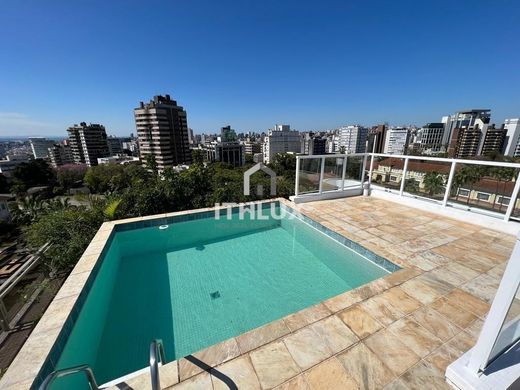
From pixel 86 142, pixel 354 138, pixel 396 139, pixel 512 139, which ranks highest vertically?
pixel 354 138

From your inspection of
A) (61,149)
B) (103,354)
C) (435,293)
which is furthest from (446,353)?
(61,149)

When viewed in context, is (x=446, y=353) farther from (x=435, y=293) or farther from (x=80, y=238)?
(x=80, y=238)

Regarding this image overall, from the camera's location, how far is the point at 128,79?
A: 17.5 m

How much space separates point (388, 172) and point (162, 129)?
177ft

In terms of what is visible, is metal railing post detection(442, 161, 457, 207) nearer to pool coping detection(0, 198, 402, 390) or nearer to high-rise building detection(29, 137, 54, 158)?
pool coping detection(0, 198, 402, 390)

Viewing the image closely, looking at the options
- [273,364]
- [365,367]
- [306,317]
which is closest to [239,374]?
[273,364]

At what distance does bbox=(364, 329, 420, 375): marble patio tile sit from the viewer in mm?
1732

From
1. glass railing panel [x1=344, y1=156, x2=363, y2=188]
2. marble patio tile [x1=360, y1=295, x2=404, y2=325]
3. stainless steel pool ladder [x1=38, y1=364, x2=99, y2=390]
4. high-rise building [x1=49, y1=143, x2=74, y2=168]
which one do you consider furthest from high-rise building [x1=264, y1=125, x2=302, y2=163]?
stainless steel pool ladder [x1=38, y1=364, x2=99, y2=390]

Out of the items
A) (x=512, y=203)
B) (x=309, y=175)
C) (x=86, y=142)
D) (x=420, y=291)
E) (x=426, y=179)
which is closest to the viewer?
(x=420, y=291)

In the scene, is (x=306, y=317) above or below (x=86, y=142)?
below

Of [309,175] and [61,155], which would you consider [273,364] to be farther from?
[61,155]

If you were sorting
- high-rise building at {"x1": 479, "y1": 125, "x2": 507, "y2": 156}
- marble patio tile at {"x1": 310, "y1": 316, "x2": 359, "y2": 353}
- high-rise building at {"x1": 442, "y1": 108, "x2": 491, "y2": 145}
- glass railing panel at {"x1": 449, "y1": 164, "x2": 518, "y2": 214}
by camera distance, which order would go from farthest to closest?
high-rise building at {"x1": 442, "y1": 108, "x2": 491, "y2": 145}, high-rise building at {"x1": 479, "y1": 125, "x2": 507, "y2": 156}, glass railing panel at {"x1": 449, "y1": 164, "x2": 518, "y2": 214}, marble patio tile at {"x1": 310, "y1": 316, "x2": 359, "y2": 353}

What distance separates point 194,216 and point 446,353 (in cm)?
506

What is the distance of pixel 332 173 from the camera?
6336mm
